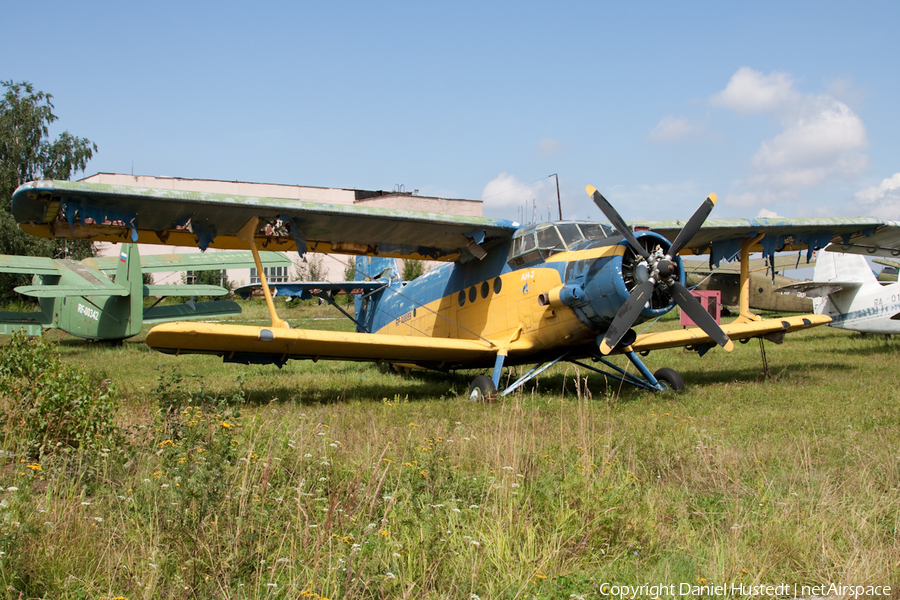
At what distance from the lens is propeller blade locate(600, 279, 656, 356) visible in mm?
8819

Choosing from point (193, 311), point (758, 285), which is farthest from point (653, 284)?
point (758, 285)

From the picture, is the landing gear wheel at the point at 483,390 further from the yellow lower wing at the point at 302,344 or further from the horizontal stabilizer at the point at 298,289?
the horizontal stabilizer at the point at 298,289

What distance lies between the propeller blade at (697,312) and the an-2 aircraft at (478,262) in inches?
0.9

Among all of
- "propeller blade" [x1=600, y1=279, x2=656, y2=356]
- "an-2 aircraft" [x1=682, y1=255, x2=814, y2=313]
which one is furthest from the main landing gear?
"an-2 aircraft" [x1=682, y1=255, x2=814, y2=313]

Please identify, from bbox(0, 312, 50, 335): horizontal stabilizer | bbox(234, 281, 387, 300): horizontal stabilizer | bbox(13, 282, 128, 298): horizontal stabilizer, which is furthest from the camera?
bbox(0, 312, 50, 335): horizontal stabilizer

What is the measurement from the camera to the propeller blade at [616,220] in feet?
29.7

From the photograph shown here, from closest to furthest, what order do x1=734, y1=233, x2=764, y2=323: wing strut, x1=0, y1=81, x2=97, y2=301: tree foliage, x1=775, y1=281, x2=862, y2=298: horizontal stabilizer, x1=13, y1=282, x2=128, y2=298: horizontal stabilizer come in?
x1=734, y1=233, x2=764, y2=323: wing strut < x1=775, y1=281, x2=862, y2=298: horizontal stabilizer < x1=13, y1=282, x2=128, y2=298: horizontal stabilizer < x1=0, y1=81, x2=97, y2=301: tree foliage

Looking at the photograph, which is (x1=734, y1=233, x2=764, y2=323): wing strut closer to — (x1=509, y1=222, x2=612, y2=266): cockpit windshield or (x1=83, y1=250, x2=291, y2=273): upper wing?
(x1=509, y1=222, x2=612, y2=266): cockpit windshield

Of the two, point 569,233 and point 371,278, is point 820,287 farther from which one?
point 371,278

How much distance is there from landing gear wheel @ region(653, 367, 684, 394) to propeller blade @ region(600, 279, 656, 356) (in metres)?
2.41

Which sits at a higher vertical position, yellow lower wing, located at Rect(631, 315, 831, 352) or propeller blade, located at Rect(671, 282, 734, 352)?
propeller blade, located at Rect(671, 282, 734, 352)

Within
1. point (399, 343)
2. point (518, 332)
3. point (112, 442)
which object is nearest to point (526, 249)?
point (518, 332)

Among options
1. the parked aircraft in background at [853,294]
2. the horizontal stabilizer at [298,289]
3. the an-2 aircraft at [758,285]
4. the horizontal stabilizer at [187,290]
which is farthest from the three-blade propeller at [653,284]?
the horizontal stabilizer at [187,290]

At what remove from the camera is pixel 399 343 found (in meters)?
9.91
